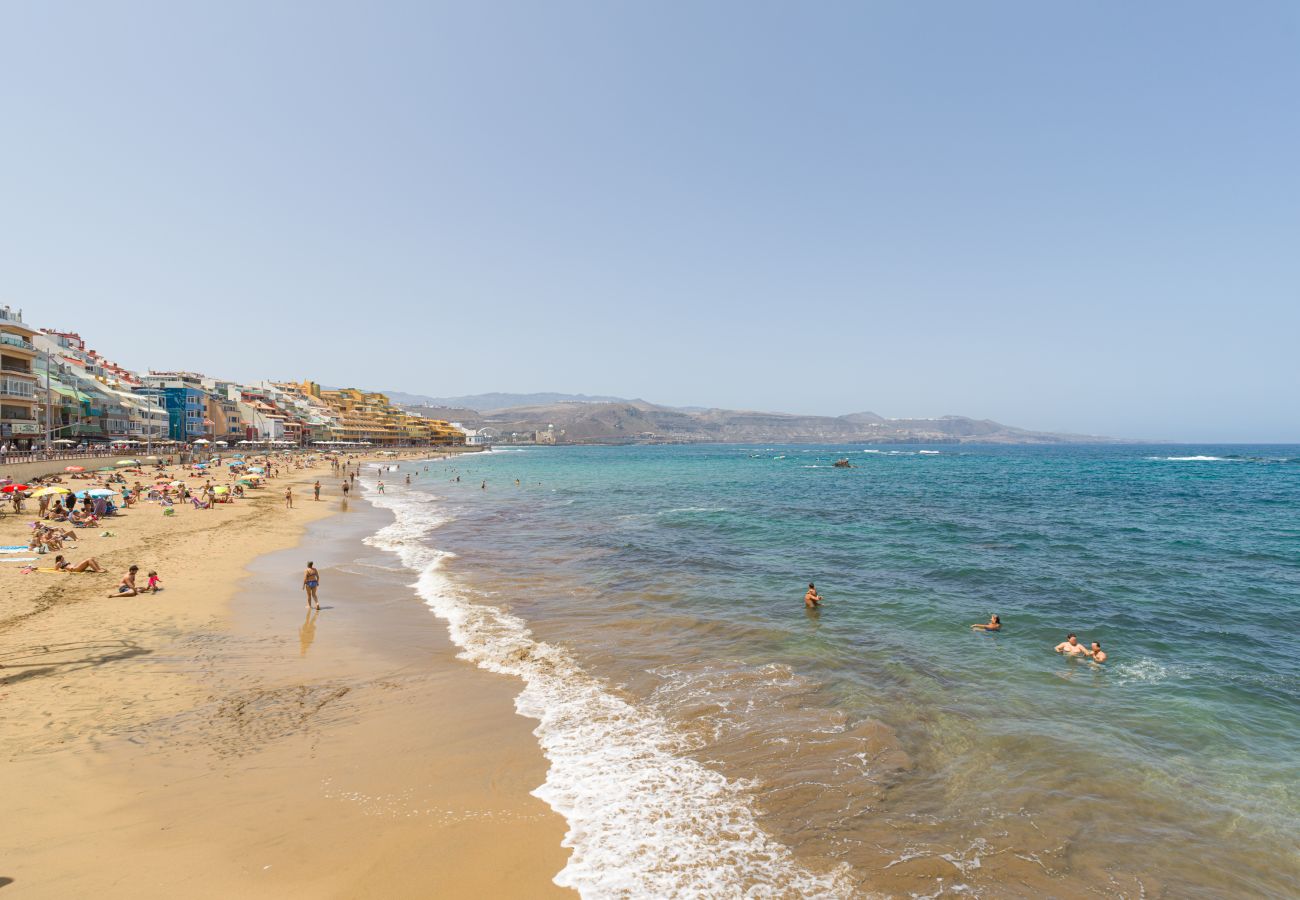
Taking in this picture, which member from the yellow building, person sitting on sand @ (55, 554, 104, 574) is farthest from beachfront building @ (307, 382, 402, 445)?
person sitting on sand @ (55, 554, 104, 574)

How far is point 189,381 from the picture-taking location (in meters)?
110

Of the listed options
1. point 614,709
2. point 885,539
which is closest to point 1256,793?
point 614,709

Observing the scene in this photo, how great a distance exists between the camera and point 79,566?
758 inches

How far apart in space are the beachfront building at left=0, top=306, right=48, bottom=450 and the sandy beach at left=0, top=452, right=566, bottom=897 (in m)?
45.6

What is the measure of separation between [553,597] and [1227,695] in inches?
621

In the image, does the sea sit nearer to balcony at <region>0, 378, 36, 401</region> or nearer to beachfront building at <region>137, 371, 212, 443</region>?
balcony at <region>0, 378, 36, 401</region>

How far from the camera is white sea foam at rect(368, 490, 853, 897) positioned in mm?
6574

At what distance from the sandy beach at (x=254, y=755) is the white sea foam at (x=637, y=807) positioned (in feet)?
1.40

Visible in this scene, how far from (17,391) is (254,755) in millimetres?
61790

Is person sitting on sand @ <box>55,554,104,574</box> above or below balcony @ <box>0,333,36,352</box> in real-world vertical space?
below

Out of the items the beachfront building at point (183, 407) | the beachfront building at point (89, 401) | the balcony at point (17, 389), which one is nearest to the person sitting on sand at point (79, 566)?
the balcony at point (17, 389)

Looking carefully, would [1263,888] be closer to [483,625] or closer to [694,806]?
[694,806]

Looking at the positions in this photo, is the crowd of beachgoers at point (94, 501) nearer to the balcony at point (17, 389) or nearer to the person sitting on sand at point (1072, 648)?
the balcony at point (17, 389)

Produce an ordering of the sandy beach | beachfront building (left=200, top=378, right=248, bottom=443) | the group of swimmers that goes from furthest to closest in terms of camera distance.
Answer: beachfront building (left=200, top=378, right=248, bottom=443) < the group of swimmers < the sandy beach
